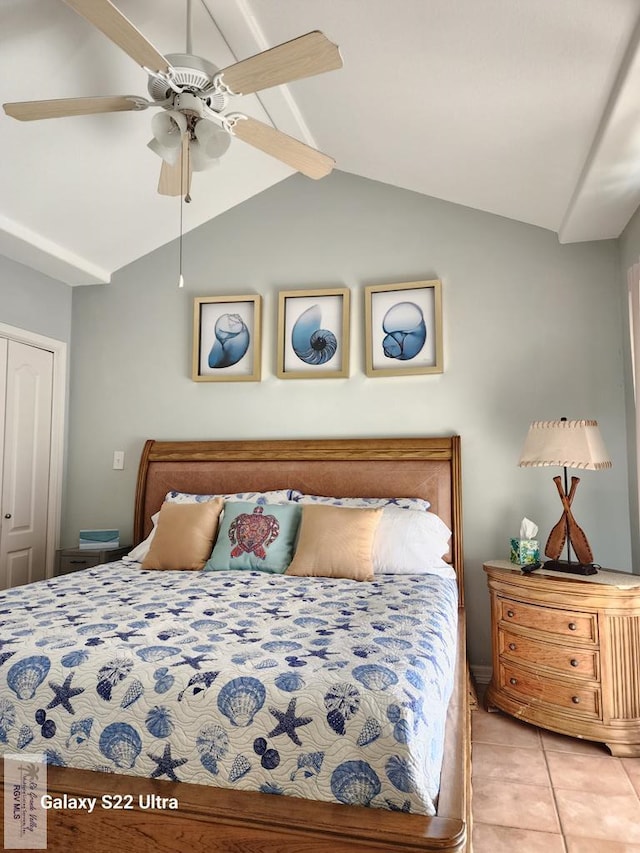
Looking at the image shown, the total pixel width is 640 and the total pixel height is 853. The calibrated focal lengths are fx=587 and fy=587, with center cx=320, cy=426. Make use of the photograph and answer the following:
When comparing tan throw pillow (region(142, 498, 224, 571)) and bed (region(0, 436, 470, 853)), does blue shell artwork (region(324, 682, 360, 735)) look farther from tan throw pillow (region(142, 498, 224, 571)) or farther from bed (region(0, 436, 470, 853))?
tan throw pillow (region(142, 498, 224, 571))

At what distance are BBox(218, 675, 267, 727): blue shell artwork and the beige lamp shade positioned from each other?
1.97m

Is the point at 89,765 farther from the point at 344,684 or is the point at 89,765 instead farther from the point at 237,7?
the point at 237,7

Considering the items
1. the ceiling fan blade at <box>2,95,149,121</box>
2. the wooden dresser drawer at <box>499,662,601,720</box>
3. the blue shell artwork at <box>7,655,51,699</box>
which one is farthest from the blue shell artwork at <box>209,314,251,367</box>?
the blue shell artwork at <box>7,655,51,699</box>

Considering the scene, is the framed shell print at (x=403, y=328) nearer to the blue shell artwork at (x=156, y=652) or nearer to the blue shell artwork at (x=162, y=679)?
the blue shell artwork at (x=156, y=652)

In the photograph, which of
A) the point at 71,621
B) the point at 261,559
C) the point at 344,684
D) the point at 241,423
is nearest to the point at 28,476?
the point at 241,423

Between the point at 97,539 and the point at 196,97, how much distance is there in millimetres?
2688

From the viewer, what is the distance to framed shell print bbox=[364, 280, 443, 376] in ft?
11.5

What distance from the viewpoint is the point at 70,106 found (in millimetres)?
2096

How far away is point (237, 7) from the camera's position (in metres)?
2.42

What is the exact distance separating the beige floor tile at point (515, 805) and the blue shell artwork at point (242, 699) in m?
1.20

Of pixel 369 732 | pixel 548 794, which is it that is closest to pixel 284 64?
pixel 369 732

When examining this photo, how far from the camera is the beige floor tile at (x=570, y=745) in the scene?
2562 mm

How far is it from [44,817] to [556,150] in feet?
10.1

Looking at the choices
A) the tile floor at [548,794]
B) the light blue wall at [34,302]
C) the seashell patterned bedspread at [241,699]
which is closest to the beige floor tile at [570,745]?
the tile floor at [548,794]
